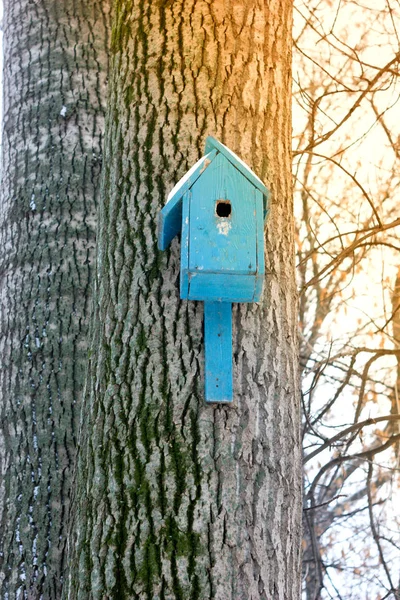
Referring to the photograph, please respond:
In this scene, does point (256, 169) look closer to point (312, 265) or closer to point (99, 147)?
point (99, 147)

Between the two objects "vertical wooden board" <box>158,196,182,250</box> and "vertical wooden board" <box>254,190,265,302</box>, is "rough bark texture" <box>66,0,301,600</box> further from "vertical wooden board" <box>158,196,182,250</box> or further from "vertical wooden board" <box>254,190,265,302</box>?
"vertical wooden board" <box>254,190,265,302</box>

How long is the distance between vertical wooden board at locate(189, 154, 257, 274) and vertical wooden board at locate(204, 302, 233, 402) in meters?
0.21

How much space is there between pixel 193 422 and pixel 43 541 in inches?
45.8

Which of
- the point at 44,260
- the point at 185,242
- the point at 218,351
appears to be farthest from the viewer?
the point at 44,260

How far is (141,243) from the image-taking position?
7.41ft

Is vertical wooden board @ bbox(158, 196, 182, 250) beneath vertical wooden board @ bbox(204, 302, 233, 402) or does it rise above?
above

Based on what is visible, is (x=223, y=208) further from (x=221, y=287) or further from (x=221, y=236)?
(x=221, y=287)

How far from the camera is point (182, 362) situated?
207 centimetres

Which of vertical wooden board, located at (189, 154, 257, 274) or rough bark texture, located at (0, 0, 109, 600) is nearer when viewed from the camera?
vertical wooden board, located at (189, 154, 257, 274)

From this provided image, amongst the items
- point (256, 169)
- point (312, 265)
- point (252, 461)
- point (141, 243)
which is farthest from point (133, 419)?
point (312, 265)

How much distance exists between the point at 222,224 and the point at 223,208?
0.22ft

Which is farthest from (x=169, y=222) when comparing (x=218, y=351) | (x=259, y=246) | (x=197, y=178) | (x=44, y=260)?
(x=44, y=260)

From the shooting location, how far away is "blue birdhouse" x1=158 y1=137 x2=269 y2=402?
192 centimetres

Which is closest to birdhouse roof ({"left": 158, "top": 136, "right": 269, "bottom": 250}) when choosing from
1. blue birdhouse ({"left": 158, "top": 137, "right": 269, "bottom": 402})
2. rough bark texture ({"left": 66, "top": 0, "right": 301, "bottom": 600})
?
blue birdhouse ({"left": 158, "top": 137, "right": 269, "bottom": 402})
